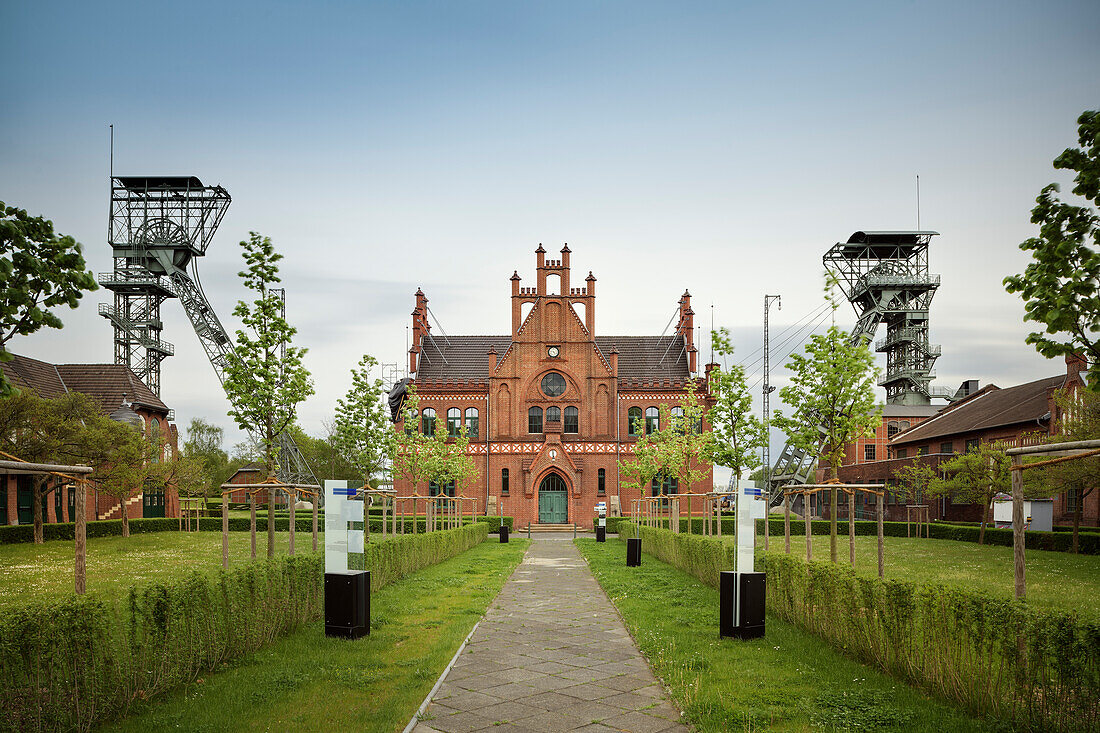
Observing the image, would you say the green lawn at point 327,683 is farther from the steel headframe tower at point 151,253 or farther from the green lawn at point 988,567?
the steel headframe tower at point 151,253

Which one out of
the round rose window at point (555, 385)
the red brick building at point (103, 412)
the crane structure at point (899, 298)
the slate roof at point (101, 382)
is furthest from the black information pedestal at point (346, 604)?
the crane structure at point (899, 298)

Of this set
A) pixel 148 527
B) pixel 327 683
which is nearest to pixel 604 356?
pixel 148 527

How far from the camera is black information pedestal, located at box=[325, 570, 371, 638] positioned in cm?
1114

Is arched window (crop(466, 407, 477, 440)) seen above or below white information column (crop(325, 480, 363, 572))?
above

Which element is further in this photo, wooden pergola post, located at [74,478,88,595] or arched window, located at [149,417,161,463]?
arched window, located at [149,417,161,463]

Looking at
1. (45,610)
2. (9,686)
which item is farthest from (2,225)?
(9,686)

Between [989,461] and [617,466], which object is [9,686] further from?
[617,466]

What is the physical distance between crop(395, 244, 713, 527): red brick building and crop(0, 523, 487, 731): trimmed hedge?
3842 cm

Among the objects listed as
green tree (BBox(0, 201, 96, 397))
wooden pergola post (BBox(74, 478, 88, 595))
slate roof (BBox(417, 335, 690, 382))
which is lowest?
wooden pergola post (BBox(74, 478, 88, 595))

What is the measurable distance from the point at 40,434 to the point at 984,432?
46874mm

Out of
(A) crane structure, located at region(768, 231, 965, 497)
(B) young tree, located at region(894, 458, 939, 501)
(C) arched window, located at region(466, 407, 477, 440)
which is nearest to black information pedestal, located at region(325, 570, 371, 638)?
(B) young tree, located at region(894, 458, 939, 501)

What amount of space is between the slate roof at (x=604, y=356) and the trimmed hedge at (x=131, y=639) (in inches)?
1689

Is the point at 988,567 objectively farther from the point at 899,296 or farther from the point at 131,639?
the point at 899,296

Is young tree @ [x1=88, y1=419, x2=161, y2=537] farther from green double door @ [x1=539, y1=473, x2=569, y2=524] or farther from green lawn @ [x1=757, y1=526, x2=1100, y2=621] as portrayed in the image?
green lawn @ [x1=757, y1=526, x2=1100, y2=621]
